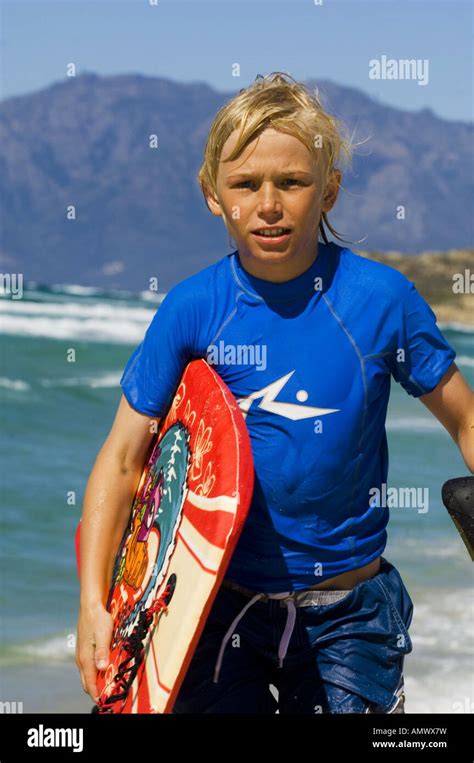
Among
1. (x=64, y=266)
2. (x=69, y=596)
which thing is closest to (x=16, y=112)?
(x=64, y=266)

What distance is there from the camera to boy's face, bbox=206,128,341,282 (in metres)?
2.71

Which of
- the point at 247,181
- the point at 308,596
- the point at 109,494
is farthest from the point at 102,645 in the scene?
the point at 247,181

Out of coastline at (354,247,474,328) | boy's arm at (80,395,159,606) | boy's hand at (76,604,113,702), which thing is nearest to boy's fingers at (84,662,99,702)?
boy's hand at (76,604,113,702)

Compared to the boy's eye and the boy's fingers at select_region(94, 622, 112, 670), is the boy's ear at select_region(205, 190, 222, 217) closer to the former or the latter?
the boy's eye

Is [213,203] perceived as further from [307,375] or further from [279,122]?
[307,375]

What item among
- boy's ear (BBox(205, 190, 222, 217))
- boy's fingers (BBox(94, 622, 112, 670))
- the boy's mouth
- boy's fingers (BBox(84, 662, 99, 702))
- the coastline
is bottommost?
boy's fingers (BBox(84, 662, 99, 702))

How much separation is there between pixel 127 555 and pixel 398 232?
173 m

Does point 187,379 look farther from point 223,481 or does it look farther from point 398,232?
point 398,232

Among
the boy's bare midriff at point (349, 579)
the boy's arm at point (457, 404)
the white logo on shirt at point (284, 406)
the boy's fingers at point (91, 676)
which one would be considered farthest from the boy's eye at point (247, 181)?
the boy's fingers at point (91, 676)

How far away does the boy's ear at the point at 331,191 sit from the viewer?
2.85 meters

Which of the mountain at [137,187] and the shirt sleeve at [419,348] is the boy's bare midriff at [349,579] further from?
the mountain at [137,187]

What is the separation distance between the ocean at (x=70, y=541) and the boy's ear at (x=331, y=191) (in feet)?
10.9

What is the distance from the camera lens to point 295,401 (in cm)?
270

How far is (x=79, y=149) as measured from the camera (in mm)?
180250
